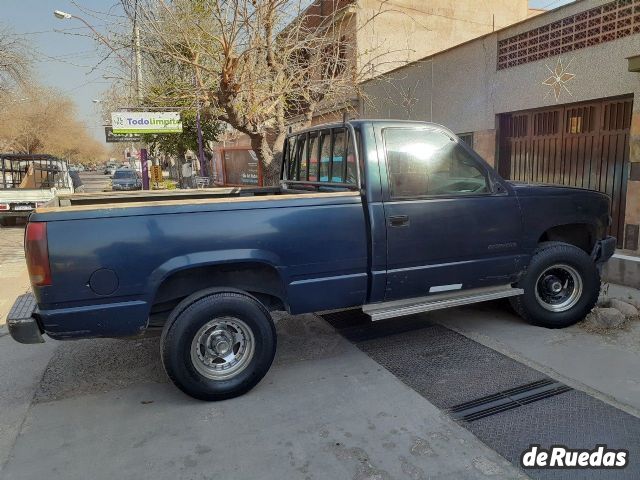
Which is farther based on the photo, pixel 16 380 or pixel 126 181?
pixel 126 181

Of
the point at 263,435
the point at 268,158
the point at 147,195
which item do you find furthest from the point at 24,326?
the point at 268,158

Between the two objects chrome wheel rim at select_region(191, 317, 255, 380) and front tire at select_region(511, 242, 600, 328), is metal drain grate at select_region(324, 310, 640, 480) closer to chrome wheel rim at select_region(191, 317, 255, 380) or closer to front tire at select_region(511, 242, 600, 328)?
front tire at select_region(511, 242, 600, 328)

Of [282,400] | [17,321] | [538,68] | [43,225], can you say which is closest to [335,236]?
[282,400]

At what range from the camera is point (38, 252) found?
291 cm

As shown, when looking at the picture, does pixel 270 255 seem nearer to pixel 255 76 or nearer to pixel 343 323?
pixel 343 323

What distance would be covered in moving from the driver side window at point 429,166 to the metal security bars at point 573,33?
143 inches

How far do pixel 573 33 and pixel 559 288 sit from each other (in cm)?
415

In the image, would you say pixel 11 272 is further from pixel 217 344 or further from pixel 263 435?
pixel 263 435

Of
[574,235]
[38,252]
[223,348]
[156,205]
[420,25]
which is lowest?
[223,348]

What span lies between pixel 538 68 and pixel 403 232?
199 inches

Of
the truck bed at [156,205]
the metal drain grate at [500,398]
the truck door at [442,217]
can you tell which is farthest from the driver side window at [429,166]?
the metal drain grate at [500,398]

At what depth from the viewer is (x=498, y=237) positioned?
420 cm

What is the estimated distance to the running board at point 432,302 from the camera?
151 inches

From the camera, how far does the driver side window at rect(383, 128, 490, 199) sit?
3.90 m
